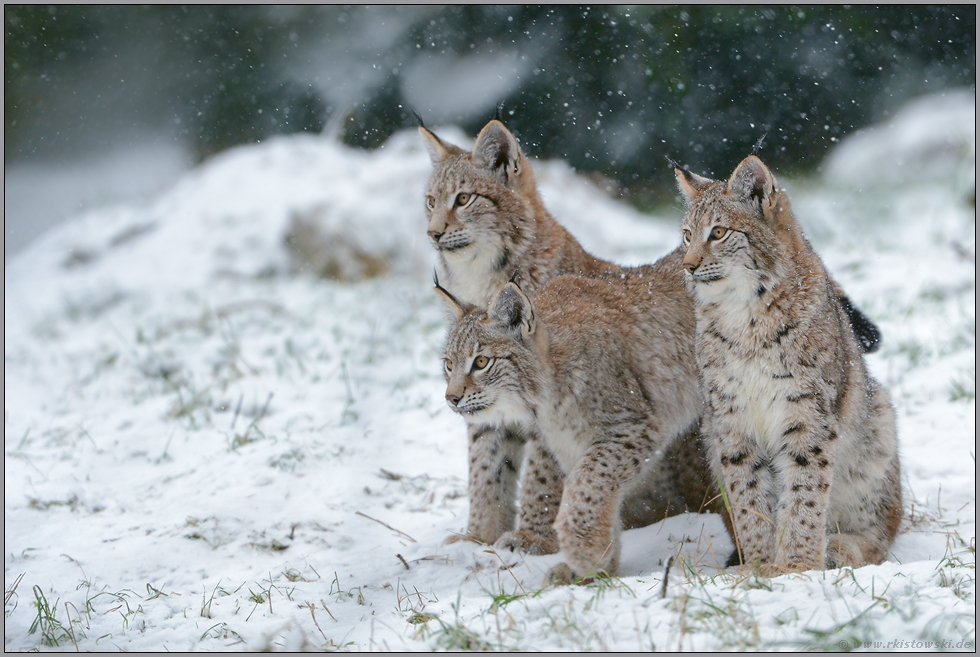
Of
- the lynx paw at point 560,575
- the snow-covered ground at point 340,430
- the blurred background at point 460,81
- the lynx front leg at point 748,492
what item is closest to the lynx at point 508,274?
the snow-covered ground at point 340,430

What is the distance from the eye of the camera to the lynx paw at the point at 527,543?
4.11 m

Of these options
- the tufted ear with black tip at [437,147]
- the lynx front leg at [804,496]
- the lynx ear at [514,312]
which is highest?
the tufted ear with black tip at [437,147]

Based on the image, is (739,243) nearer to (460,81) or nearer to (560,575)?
(560,575)

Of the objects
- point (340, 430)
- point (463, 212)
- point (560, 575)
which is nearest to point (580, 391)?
point (560, 575)

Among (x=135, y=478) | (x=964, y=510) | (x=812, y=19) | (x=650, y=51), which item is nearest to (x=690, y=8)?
(x=650, y=51)

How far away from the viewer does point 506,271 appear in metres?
4.59

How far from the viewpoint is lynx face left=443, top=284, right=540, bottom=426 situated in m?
3.78

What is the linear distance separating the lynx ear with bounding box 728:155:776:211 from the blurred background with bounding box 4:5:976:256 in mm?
6249

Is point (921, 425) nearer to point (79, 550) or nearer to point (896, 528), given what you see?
point (896, 528)

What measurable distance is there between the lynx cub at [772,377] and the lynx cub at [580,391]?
1.07 ft

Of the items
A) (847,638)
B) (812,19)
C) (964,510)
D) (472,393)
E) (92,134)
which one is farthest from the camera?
(92,134)

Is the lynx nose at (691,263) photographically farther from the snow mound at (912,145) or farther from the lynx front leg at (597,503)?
the snow mound at (912,145)

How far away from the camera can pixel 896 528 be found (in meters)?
3.99

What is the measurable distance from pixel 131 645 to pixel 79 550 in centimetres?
129
